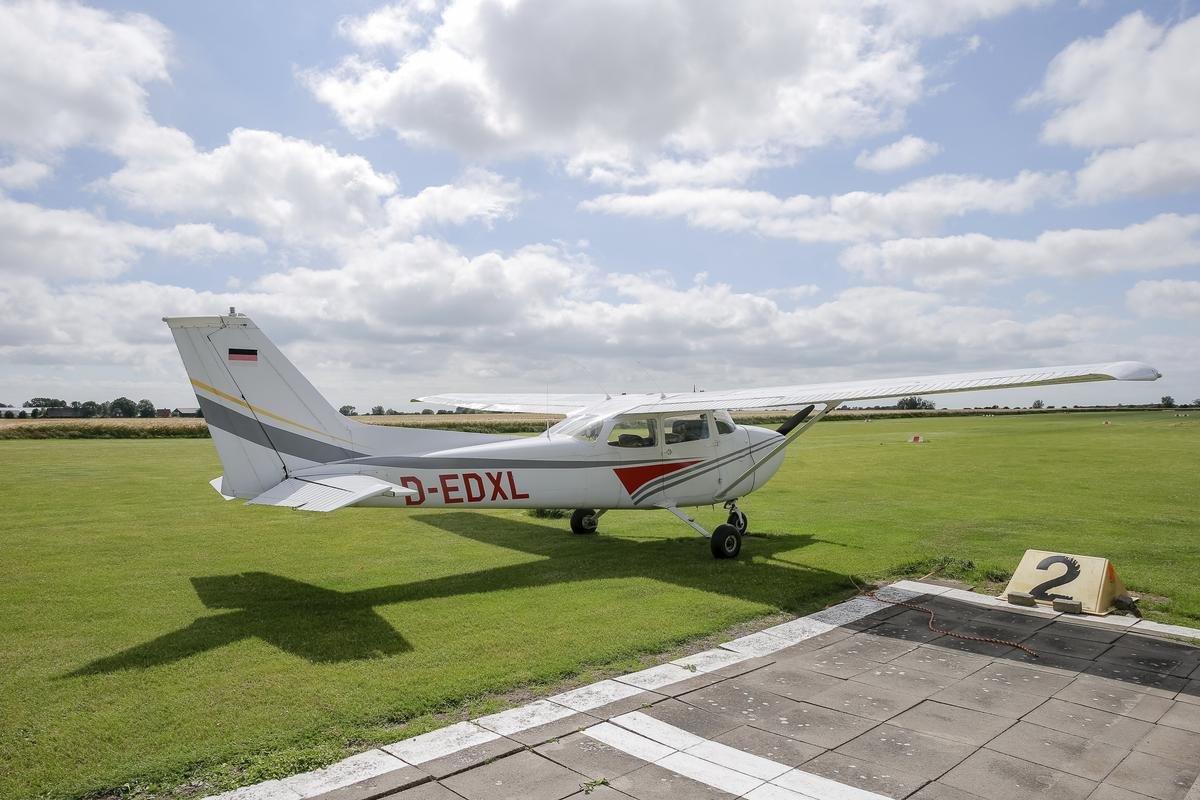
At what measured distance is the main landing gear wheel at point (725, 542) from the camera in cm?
1041

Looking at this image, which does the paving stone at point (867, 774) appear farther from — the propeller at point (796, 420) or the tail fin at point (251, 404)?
the propeller at point (796, 420)

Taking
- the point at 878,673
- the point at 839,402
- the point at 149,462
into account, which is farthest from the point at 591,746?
the point at 149,462

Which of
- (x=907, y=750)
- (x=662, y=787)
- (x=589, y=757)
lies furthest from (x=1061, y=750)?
(x=589, y=757)

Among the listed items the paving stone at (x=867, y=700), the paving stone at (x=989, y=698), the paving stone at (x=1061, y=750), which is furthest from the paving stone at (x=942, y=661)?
the paving stone at (x=1061, y=750)

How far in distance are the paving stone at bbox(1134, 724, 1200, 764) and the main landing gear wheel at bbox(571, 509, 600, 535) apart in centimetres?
849

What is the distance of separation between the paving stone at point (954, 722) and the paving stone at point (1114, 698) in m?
0.91

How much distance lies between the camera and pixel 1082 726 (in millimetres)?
5078

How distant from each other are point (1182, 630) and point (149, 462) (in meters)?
28.4

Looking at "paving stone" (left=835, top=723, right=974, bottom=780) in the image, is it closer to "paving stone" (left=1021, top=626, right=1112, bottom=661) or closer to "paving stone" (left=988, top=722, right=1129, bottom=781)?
"paving stone" (left=988, top=722, right=1129, bottom=781)

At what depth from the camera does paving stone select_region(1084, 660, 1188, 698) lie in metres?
5.76

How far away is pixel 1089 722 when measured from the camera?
16.9ft

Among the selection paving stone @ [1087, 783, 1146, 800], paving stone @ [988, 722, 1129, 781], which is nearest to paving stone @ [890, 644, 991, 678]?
paving stone @ [988, 722, 1129, 781]

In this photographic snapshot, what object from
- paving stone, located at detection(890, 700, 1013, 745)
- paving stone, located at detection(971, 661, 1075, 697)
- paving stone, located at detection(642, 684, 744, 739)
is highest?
paving stone, located at detection(642, 684, 744, 739)

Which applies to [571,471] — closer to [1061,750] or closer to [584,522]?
[584,522]
